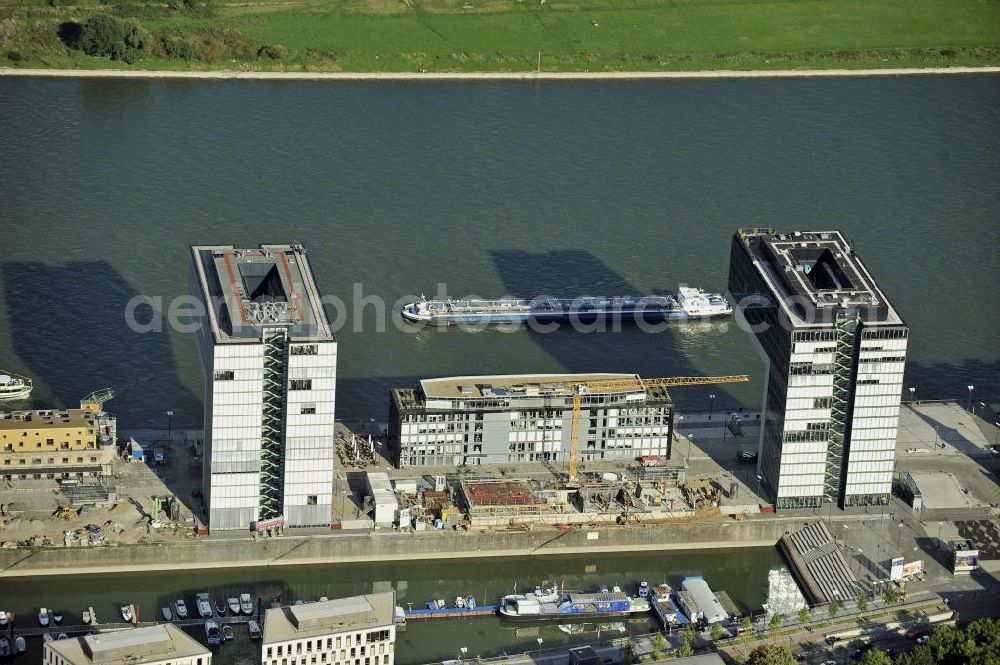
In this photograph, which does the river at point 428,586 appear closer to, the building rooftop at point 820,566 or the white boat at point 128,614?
the white boat at point 128,614

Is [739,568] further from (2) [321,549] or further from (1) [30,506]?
(1) [30,506]

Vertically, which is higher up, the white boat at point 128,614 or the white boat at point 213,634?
the white boat at point 128,614

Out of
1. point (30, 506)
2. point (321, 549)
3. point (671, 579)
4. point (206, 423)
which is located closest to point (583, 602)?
point (671, 579)

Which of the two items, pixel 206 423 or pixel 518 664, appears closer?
pixel 518 664

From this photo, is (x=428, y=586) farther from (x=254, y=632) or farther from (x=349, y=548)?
(x=254, y=632)

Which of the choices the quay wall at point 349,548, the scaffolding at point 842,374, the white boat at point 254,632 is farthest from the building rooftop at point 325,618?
the scaffolding at point 842,374

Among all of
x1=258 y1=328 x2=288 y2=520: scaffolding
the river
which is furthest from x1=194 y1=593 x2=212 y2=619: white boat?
x1=258 y1=328 x2=288 y2=520: scaffolding
